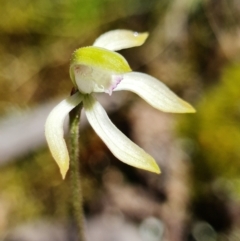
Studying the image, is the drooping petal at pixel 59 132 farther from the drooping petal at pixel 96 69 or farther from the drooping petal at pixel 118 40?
the drooping petal at pixel 118 40

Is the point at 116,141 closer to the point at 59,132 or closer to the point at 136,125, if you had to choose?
the point at 59,132

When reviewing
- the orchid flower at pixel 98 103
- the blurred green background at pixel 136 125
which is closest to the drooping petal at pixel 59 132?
the orchid flower at pixel 98 103

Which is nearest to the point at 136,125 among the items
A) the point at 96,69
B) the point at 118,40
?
the point at 118,40

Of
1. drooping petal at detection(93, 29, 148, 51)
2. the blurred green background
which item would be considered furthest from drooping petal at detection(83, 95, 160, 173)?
the blurred green background

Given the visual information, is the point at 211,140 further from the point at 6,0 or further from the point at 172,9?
the point at 6,0

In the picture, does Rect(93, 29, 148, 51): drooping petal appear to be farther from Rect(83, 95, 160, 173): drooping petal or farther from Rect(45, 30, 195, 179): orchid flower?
Rect(83, 95, 160, 173): drooping petal

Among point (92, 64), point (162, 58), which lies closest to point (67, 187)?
point (162, 58)

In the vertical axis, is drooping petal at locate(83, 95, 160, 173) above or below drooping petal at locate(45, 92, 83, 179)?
below
